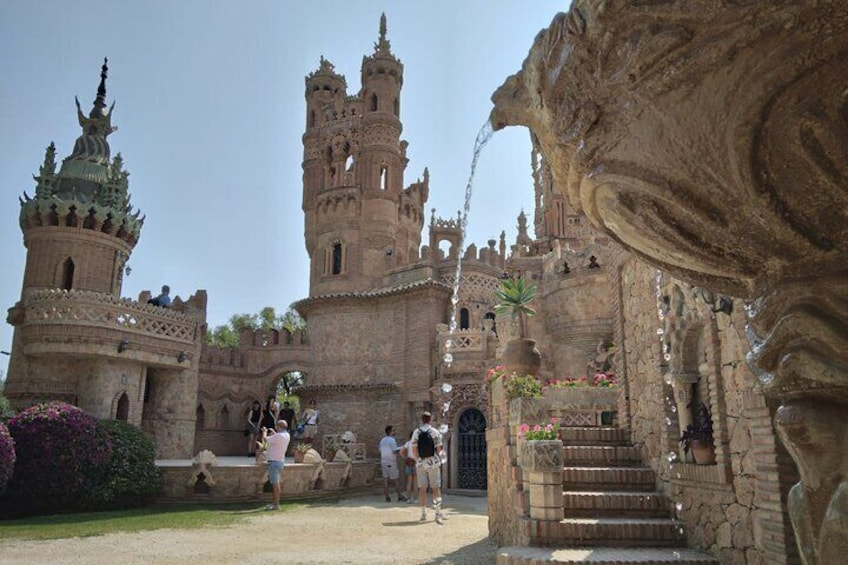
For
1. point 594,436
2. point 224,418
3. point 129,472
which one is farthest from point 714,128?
point 224,418

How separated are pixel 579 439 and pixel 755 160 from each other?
811cm

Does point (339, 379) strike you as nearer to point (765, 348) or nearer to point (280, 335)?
point (280, 335)

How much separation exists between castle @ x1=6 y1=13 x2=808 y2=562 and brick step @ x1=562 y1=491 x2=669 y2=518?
12.8 inches

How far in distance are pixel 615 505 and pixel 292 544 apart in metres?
5.03

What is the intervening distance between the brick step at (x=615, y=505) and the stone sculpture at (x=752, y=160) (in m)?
5.57

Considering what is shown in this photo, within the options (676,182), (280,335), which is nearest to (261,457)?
(280,335)

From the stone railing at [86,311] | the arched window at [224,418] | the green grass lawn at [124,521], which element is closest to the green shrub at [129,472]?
the green grass lawn at [124,521]

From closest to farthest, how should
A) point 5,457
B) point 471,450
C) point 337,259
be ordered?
point 5,457 < point 471,450 < point 337,259

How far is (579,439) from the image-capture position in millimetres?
10000

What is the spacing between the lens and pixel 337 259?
3125cm

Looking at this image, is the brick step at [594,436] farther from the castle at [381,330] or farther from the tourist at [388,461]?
the tourist at [388,461]

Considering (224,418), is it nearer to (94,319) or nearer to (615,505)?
(94,319)

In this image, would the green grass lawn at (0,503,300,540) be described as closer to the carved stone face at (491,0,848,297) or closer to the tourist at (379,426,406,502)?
the tourist at (379,426,406,502)

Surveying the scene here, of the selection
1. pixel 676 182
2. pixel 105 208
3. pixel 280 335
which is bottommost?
pixel 676 182
